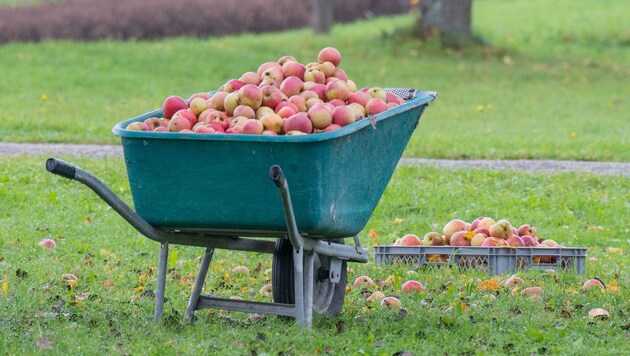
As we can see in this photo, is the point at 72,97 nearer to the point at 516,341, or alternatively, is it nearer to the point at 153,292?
the point at 153,292

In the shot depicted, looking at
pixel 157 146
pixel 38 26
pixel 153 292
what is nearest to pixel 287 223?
pixel 157 146

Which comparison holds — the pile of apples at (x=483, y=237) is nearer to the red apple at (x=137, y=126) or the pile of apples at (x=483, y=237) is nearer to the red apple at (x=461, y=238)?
the red apple at (x=461, y=238)

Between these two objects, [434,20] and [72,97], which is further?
[434,20]

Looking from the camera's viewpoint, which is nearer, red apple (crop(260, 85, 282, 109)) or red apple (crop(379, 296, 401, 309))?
red apple (crop(260, 85, 282, 109))

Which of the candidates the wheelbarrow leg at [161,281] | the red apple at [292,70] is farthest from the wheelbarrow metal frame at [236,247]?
the red apple at [292,70]

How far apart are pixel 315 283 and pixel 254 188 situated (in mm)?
864

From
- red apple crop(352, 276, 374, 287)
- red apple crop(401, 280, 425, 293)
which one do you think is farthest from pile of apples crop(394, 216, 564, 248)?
red apple crop(401, 280, 425, 293)

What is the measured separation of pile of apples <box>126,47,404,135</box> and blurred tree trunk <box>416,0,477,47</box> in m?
15.5

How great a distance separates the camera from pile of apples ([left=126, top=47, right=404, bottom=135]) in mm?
4793

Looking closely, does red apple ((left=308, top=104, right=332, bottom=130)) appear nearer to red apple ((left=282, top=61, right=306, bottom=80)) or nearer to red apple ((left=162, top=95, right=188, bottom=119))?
red apple ((left=282, top=61, right=306, bottom=80))

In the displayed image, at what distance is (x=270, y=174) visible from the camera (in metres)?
4.35

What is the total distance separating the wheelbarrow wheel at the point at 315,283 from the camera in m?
5.29

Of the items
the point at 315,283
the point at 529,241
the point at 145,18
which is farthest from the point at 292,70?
the point at 145,18

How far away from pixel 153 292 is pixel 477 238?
195 centimetres
